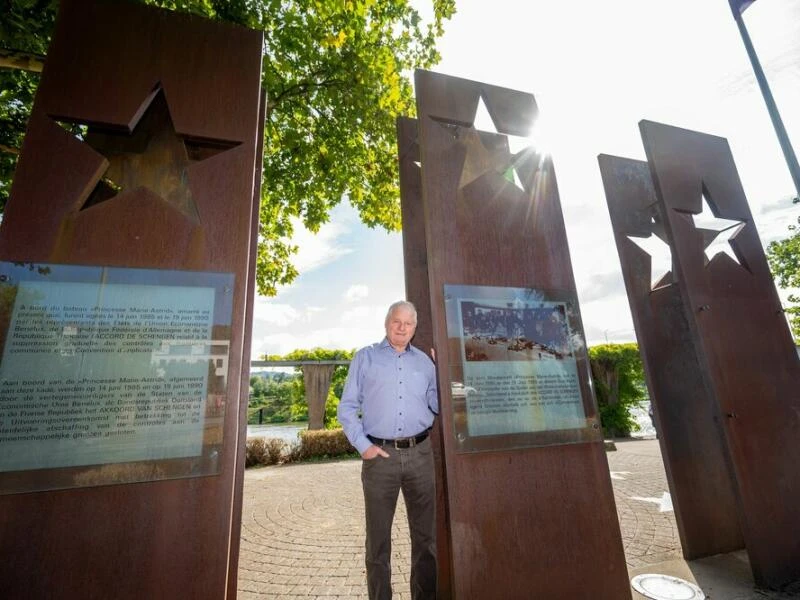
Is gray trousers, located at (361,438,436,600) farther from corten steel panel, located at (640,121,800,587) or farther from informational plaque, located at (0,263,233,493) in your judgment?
corten steel panel, located at (640,121,800,587)

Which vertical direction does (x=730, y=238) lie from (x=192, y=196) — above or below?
above

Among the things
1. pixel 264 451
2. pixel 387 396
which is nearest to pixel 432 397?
pixel 387 396

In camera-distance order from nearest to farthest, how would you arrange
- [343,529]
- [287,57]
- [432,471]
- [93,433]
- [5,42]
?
1. [93,433]
2. [432,471]
3. [5,42]
4. [343,529]
5. [287,57]

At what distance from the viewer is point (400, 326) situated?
9.37 ft

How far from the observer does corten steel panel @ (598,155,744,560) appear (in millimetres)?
3607

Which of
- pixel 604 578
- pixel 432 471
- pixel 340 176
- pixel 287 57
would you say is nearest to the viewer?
pixel 604 578

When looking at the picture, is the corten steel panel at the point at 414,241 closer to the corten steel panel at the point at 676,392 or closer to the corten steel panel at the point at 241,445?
the corten steel panel at the point at 241,445

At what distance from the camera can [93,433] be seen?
1795 mm

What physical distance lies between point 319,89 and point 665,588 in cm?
751

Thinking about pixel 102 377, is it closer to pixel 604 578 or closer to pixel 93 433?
pixel 93 433

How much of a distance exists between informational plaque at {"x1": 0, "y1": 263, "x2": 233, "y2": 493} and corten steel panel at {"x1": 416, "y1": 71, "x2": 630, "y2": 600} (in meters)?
1.46

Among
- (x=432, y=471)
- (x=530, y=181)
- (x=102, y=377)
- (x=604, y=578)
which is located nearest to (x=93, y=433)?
(x=102, y=377)

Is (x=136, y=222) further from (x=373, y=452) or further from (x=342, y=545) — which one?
(x=342, y=545)

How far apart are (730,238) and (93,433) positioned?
5.91 metres
